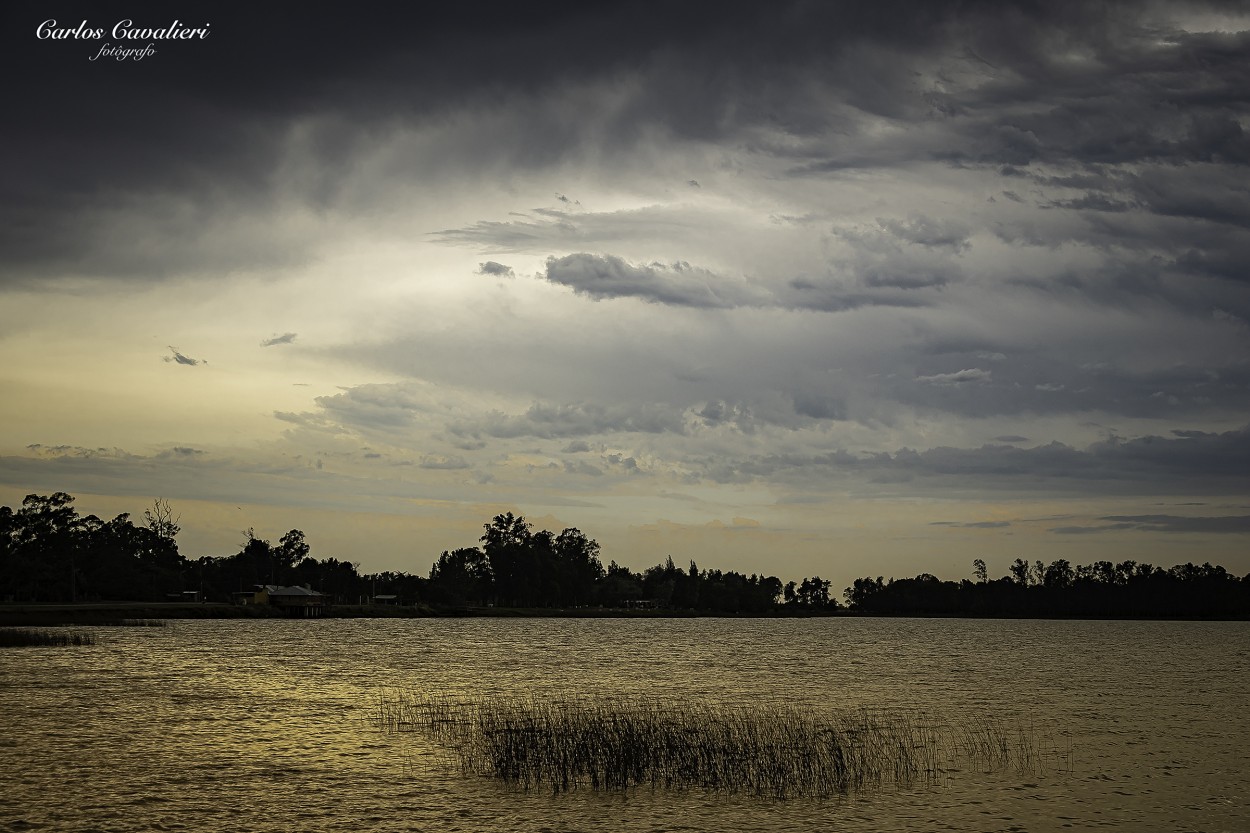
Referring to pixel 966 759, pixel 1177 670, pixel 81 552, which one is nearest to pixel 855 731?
pixel 966 759

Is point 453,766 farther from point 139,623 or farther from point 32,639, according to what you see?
point 139,623

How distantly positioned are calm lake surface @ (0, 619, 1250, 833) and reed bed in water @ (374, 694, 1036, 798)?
3.93 feet

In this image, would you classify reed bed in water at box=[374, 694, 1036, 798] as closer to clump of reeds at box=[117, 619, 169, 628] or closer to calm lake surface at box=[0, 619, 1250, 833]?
calm lake surface at box=[0, 619, 1250, 833]

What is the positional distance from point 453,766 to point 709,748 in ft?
26.8

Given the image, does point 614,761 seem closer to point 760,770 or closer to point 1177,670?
point 760,770

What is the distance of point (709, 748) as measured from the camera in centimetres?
3303

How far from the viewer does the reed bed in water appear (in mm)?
30727

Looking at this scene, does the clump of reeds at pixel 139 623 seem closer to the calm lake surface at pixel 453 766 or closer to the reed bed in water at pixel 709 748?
the calm lake surface at pixel 453 766


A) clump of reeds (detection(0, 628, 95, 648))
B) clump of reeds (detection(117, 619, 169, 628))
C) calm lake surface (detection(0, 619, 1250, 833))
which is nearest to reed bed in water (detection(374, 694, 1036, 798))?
calm lake surface (detection(0, 619, 1250, 833))

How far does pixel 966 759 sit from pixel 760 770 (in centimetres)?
880

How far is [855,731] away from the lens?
133 feet

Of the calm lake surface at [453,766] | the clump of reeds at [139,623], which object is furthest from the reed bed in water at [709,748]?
the clump of reeds at [139,623]

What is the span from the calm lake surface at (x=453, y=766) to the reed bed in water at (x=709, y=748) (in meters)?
1.20

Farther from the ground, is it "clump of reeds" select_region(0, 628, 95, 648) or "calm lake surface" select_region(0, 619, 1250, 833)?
"calm lake surface" select_region(0, 619, 1250, 833)
